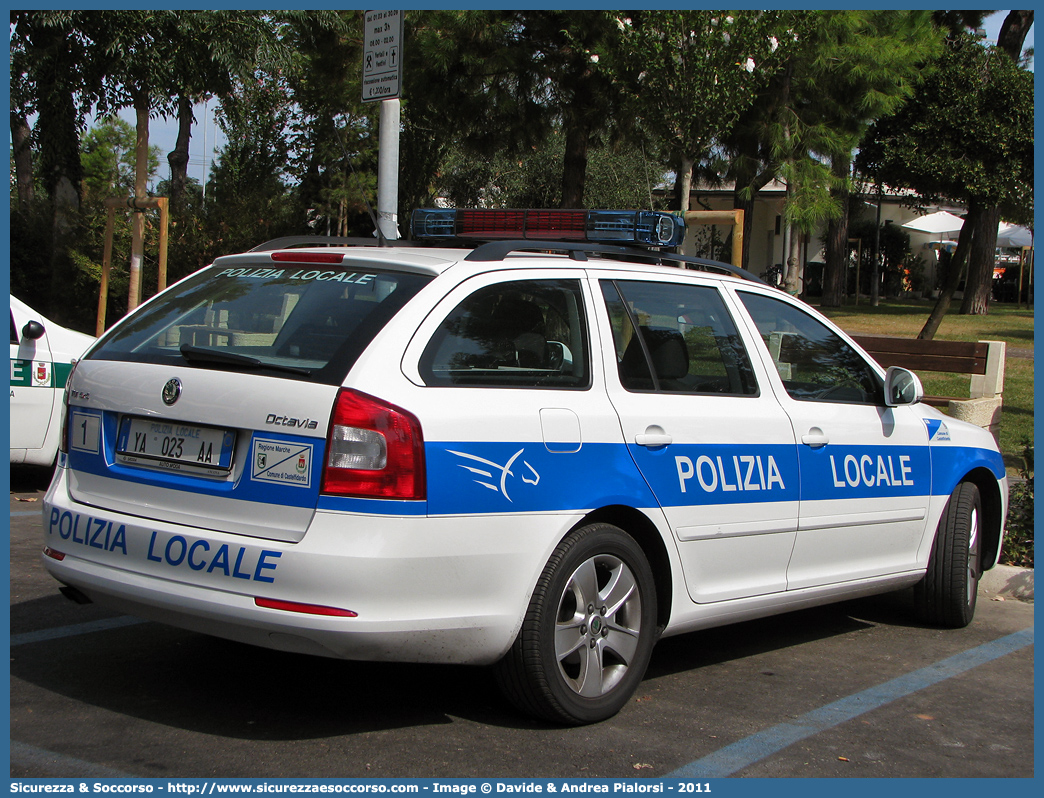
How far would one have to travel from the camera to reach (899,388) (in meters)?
5.17

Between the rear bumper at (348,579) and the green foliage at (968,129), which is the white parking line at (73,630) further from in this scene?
the green foliage at (968,129)

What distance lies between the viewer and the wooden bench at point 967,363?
9480 mm

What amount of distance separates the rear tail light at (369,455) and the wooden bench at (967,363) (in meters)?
6.70

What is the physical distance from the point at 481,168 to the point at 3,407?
76.4 ft

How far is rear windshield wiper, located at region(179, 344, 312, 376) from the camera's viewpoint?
3.59 meters

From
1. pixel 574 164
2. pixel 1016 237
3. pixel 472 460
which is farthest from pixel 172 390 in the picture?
pixel 1016 237

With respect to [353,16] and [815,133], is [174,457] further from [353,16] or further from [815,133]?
[353,16]

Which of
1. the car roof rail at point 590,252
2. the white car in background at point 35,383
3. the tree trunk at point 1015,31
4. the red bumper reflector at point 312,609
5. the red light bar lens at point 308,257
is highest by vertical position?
the tree trunk at point 1015,31

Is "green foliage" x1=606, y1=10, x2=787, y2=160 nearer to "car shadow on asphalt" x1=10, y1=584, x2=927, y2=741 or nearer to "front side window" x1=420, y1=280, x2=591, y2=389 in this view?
"car shadow on asphalt" x1=10, y1=584, x2=927, y2=741

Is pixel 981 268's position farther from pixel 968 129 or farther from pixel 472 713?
pixel 472 713

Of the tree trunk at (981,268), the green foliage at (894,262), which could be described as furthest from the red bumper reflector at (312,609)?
the green foliage at (894,262)

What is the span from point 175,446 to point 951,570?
381 centimetres

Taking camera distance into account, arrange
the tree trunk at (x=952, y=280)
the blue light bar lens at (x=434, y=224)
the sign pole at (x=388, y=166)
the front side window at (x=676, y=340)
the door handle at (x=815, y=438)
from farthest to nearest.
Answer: the tree trunk at (x=952, y=280), the sign pole at (x=388, y=166), the blue light bar lens at (x=434, y=224), the door handle at (x=815, y=438), the front side window at (x=676, y=340)

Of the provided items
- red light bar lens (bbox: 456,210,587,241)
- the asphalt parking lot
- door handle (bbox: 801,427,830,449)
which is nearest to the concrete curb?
the asphalt parking lot
